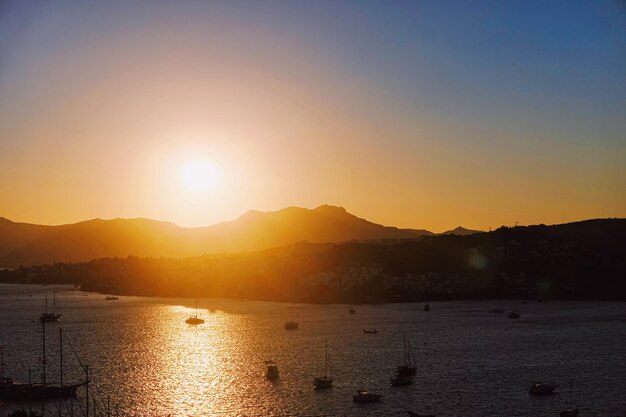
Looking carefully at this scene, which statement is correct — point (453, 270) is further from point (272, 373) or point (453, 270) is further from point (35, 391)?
point (35, 391)

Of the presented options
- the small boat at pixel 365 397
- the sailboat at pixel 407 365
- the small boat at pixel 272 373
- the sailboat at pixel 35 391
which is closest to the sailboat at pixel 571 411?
the small boat at pixel 365 397

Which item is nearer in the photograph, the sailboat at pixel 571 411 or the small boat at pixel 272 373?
the sailboat at pixel 571 411

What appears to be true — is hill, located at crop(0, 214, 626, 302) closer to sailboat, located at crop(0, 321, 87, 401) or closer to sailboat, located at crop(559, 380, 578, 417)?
sailboat, located at crop(559, 380, 578, 417)

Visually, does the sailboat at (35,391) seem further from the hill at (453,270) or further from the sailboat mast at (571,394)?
the hill at (453,270)

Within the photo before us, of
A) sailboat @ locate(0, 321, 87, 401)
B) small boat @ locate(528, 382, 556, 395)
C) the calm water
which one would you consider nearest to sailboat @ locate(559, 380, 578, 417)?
the calm water

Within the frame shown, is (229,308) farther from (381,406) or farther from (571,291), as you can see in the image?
(381,406)

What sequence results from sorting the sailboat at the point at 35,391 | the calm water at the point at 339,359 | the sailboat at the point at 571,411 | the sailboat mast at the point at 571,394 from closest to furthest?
the sailboat at the point at 571,411
the sailboat mast at the point at 571,394
the calm water at the point at 339,359
the sailboat at the point at 35,391
